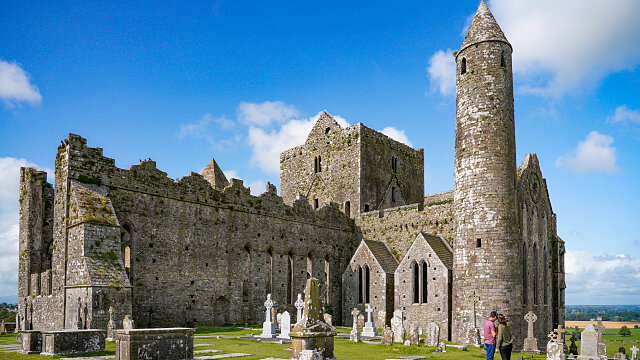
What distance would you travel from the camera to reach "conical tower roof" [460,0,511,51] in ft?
92.8

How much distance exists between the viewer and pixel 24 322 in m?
27.0

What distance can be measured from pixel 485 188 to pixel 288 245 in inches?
514

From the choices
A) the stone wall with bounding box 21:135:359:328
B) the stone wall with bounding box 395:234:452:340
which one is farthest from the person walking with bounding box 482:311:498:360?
the stone wall with bounding box 21:135:359:328

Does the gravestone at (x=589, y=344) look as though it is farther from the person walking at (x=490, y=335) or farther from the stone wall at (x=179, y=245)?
the stone wall at (x=179, y=245)

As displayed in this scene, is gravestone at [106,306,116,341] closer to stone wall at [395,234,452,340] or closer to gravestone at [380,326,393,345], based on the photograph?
gravestone at [380,326,393,345]

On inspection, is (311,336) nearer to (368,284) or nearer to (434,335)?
(434,335)

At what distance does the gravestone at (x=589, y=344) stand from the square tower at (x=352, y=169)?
66.5ft

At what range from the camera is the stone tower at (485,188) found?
25953 millimetres

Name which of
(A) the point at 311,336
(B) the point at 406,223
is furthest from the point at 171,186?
(A) the point at 311,336

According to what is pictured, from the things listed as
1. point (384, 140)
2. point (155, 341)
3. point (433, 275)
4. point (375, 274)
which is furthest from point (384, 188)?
point (155, 341)

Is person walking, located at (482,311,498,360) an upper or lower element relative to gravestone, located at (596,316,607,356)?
upper

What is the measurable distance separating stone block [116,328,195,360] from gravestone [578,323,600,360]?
13.8 metres

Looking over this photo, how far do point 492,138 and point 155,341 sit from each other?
18965 millimetres

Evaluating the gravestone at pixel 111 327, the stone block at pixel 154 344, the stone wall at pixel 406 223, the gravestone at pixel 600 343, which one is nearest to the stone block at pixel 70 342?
the stone block at pixel 154 344
